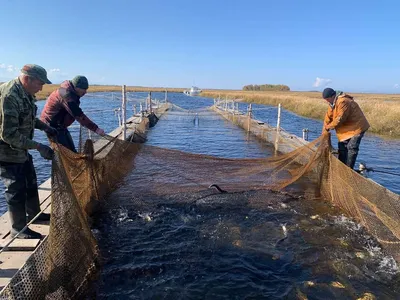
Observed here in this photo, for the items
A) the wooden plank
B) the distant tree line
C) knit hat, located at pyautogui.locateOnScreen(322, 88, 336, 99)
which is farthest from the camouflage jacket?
the distant tree line

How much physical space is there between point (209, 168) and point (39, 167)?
6.44m

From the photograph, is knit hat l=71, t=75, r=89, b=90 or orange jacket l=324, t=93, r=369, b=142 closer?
knit hat l=71, t=75, r=89, b=90

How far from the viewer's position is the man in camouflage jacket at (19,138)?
3611mm

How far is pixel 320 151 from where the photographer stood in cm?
658

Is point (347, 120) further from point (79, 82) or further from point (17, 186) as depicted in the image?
point (17, 186)

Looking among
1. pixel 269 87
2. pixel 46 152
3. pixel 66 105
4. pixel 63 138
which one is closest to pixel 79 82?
pixel 66 105

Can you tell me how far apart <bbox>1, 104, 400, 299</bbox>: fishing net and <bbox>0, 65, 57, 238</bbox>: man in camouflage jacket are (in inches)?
17.8

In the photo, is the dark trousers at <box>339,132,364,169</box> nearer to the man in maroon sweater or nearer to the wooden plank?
the man in maroon sweater

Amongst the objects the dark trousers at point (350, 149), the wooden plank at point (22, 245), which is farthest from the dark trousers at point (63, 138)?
the dark trousers at point (350, 149)

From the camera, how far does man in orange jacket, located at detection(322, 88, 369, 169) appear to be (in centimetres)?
648

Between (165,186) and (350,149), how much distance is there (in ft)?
12.7

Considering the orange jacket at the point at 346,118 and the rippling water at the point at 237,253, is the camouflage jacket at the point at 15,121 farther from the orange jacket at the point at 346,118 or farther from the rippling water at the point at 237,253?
the orange jacket at the point at 346,118

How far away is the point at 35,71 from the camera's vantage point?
378 cm

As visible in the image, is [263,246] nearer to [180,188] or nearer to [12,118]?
[180,188]
